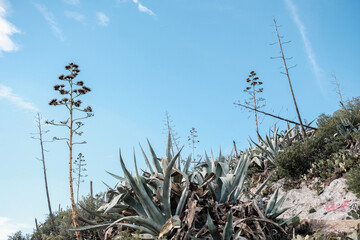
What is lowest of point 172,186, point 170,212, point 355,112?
point 170,212

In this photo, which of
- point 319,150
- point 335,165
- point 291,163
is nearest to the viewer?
point 335,165

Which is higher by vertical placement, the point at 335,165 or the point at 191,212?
the point at 335,165

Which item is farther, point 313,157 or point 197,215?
point 313,157

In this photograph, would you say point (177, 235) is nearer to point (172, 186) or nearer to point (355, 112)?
point (172, 186)

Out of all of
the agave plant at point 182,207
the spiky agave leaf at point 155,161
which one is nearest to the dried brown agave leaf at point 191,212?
the agave plant at point 182,207

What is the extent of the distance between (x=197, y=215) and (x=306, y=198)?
15.8 ft

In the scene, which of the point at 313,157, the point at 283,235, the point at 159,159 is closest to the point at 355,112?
the point at 313,157

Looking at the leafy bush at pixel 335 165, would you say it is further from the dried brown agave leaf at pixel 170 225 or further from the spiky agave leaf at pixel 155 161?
the dried brown agave leaf at pixel 170 225

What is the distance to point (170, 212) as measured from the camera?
3.77 m

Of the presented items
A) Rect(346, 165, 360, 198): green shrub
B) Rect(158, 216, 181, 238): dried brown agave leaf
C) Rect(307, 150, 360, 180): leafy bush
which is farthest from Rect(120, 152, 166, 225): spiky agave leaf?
Rect(307, 150, 360, 180): leafy bush

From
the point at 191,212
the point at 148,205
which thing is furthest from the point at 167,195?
the point at 191,212

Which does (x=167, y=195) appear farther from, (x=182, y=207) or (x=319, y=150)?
(x=319, y=150)

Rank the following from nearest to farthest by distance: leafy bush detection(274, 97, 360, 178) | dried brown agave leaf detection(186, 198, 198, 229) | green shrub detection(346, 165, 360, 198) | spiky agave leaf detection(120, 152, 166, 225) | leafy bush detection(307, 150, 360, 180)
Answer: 1. dried brown agave leaf detection(186, 198, 198, 229)
2. spiky agave leaf detection(120, 152, 166, 225)
3. green shrub detection(346, 165, 360, 198)
4. leafy bush detection(307, 150, 360, 180)
5. leafy bush detection(274, 97, 360, 178)

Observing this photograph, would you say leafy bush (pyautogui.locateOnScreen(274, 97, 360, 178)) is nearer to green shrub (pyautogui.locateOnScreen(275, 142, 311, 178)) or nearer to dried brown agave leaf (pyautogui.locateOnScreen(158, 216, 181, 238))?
green shrub (pyautogui.locateOnScreen(275, 142, 311, 178))
